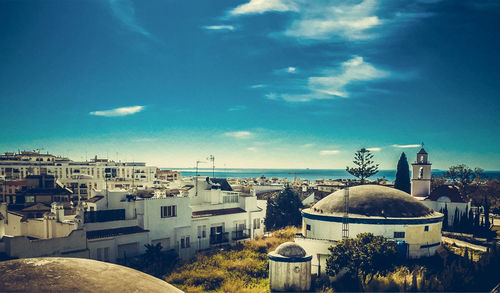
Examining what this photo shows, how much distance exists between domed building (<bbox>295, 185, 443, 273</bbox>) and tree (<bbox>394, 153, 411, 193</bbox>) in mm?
17845

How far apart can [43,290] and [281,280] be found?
18.1 metres

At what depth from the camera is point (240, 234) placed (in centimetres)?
3459

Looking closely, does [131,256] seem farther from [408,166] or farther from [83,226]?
[408,166]

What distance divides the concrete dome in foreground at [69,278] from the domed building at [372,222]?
1987 cm

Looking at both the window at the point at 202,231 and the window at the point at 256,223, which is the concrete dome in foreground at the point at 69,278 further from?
the window at the point at 256,223

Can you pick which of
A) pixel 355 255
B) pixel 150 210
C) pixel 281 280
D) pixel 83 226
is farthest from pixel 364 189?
pixel 83 226

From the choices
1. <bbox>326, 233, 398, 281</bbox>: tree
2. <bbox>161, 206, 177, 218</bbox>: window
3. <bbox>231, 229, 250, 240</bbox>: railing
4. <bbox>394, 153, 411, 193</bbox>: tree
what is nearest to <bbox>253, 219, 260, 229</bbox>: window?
<bbox>231, 229, 250, 240</bbox>: railing

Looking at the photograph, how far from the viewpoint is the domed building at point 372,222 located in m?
23.0

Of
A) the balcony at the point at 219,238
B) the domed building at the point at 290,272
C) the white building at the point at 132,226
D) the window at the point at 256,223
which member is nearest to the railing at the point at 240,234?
the white building at the point at 132,226

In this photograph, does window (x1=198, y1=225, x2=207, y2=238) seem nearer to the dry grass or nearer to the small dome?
the dry grass

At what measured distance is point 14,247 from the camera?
65.5 ft

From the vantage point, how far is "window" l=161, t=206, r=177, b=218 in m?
27.8

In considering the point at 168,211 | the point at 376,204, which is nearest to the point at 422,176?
the point at 376,204

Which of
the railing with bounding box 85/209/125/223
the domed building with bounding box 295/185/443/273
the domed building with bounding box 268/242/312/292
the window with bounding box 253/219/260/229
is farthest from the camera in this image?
the window with bounding box 253/219/260/229
